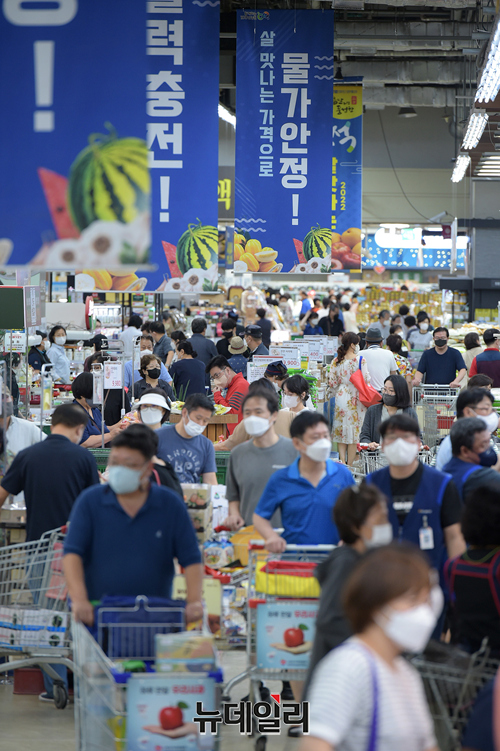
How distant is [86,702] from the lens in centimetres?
320

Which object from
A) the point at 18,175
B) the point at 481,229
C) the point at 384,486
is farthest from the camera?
the point at 481,229

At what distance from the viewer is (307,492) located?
434 cm

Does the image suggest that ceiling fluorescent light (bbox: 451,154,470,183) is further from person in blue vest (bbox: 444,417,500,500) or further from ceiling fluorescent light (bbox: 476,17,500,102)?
person in blue vest (bbox: 444,417,500,500)

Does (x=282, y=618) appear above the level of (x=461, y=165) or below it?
below

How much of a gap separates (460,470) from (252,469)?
1.18 metres

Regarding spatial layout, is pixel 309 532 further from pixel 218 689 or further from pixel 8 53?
pixel 8 53

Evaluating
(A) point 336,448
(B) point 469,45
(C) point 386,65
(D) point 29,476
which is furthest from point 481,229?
(D) point 29,476

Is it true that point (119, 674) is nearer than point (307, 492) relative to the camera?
Yes

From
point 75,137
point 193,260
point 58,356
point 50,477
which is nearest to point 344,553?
point 75,137

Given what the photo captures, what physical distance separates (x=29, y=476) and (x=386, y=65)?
15.2 m

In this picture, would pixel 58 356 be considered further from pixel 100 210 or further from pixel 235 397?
pixel 100 210

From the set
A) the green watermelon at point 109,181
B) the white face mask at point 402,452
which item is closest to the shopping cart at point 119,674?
the white face mask at point 402,452

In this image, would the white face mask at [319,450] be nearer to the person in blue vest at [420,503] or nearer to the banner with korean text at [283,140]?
the person in blue vest at [420,503]

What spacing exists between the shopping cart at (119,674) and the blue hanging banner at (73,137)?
1313mm
